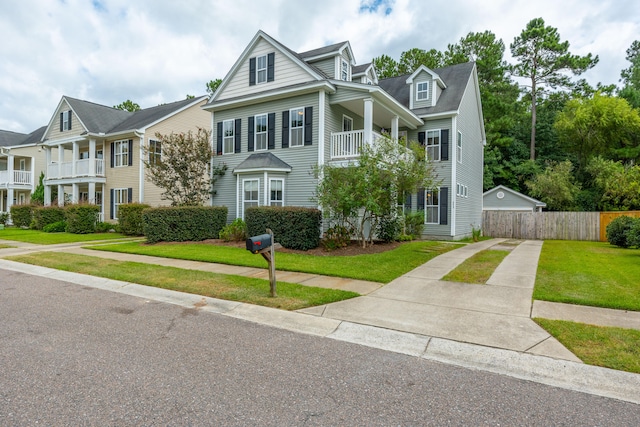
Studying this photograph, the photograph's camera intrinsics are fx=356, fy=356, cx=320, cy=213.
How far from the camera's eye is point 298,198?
599 inches

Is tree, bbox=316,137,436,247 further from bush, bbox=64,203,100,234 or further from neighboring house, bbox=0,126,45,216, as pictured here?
neighboring house, bbox=0,126,45,216

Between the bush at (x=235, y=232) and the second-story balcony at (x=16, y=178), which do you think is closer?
the bush at (x=235, y=232)

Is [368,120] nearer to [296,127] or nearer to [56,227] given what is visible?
[296,127]

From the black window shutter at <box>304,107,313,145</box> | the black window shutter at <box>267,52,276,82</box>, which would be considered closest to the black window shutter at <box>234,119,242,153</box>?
the black window shutter at <box>267,52,276,82</box>

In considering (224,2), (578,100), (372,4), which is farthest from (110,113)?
(578,100)

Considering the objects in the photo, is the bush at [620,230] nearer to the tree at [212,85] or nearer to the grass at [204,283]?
the grass at [204,283]

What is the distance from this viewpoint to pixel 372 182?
11.6 meters

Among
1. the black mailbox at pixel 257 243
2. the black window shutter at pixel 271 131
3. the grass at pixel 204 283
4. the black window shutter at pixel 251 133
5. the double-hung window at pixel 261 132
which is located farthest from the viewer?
the black window shutter at pixel 251 133

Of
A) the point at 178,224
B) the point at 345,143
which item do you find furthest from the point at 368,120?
the point at 178,224

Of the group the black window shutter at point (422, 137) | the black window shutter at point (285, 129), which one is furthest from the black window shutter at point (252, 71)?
the black window shutter at point (422, 137)

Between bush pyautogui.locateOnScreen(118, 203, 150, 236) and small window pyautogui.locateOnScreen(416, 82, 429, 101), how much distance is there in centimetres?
1533

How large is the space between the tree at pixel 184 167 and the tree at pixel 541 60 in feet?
95.8

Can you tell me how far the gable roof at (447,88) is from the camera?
1820cm

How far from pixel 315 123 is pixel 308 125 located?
1.11ft
